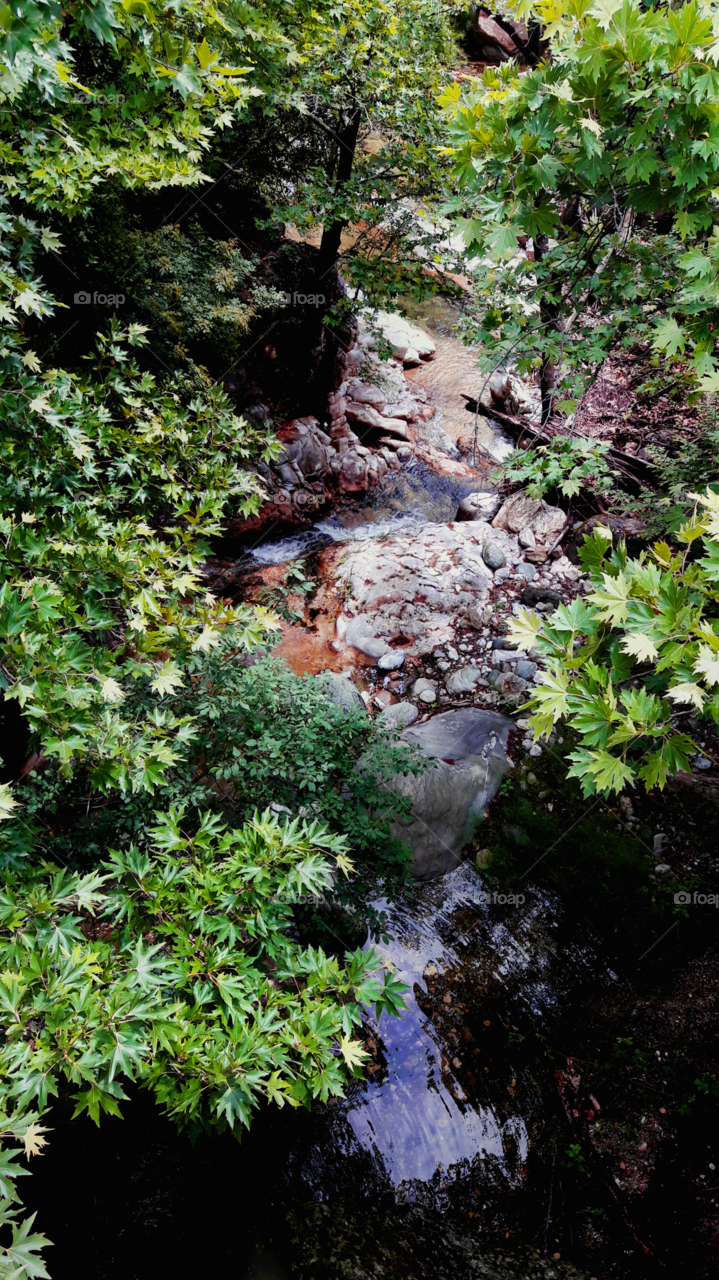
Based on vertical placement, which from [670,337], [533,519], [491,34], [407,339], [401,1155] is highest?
[491,34]

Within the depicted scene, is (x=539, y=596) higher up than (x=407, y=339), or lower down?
lower down

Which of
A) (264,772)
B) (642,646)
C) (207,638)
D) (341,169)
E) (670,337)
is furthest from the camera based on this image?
(341,169)

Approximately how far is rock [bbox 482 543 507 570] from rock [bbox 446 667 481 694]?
1551 millimetres

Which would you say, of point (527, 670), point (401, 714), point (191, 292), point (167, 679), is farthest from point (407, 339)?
point (167, 679)

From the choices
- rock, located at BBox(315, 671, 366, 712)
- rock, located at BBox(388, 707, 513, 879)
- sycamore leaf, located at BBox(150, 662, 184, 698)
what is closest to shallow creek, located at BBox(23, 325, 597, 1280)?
rock, located at BBox(388, 707, 513, 879)

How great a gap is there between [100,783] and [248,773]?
1.32 m

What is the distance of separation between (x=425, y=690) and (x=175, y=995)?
13.7 feet

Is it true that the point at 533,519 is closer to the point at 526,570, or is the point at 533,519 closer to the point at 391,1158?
the point at 526,570

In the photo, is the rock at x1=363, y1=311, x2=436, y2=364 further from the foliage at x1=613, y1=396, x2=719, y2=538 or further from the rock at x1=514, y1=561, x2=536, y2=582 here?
the rock at x1=514, y1=561, x2=536, y2=582

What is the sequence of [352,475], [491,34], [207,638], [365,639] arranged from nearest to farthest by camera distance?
[207,638] < [365,639] < [352,475] < [491,34]

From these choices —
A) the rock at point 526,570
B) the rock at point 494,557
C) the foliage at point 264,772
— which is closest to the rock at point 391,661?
the rock at point 494,557

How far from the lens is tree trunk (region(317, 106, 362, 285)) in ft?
20.9

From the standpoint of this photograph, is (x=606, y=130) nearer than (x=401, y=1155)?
Yes

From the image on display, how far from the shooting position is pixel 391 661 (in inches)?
242
